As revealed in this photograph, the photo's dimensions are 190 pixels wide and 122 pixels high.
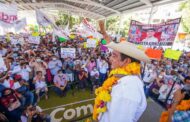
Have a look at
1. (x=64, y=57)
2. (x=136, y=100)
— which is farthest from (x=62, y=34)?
(x=136, y=100)

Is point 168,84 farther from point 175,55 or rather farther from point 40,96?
point 40,96

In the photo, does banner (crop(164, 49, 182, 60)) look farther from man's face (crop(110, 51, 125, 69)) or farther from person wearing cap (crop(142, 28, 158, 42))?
man's face (crop(110, 51, 125, 69))

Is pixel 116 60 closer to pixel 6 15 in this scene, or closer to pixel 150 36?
pixel 6 15

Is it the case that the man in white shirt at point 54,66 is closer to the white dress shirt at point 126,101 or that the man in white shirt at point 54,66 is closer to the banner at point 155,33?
the banner at point 155,33

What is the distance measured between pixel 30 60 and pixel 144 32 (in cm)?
536

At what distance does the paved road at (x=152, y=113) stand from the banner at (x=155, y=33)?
2889 millimetres

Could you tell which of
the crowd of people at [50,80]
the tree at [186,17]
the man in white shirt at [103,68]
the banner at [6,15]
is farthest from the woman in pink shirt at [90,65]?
the tree at [186,17]

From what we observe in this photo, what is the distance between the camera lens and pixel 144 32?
901 centimetres

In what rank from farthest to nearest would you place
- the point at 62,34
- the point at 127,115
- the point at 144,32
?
1. the point at 62,34
2. the point at 144,32
3. the point at 127,115

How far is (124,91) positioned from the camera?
171 cm

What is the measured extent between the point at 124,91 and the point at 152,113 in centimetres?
443

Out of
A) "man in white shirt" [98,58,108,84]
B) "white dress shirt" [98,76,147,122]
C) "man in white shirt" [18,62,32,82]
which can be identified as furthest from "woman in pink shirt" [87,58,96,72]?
"white dress shirt" [98,76,147,122]

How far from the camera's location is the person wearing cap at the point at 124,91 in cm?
170

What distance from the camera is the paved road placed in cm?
529
